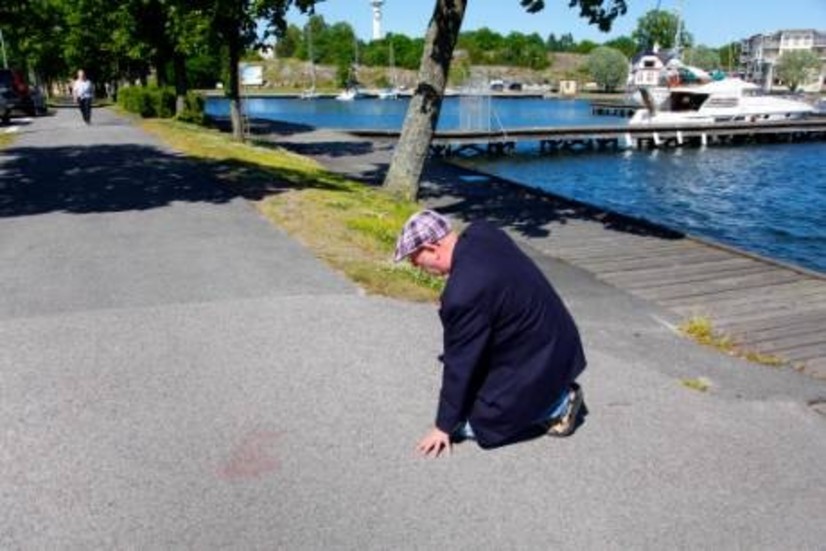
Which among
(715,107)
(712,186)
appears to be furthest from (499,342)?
(715,107)

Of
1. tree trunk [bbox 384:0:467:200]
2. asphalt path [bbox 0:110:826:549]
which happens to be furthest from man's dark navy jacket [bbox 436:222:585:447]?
tree trunk [bbox 384:0:467:200]

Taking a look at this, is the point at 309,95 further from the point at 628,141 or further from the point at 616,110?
the point at 628,141

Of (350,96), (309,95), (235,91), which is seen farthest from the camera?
(309,95)

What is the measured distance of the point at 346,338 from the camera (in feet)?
21.6

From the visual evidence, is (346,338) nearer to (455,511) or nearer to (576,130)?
(455,511)

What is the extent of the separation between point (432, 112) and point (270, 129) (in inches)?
958

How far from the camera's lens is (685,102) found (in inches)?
2336

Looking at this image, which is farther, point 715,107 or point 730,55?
point 730,55

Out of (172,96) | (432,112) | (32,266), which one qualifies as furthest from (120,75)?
(32,266)

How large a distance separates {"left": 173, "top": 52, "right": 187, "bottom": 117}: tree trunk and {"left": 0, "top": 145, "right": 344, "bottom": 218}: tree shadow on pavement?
49.8 feet

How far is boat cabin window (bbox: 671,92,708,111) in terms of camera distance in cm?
5881

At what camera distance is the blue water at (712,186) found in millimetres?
21922

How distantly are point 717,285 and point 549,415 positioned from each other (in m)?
6.72

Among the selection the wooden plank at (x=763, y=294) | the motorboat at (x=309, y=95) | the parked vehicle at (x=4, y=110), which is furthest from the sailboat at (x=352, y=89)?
the wooden plank at (x=763, y=294)
